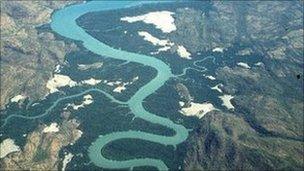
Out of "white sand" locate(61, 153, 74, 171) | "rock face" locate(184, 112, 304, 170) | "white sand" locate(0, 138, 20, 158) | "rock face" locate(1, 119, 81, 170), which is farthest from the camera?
"white sand" locate(0, 138, 20, 158)

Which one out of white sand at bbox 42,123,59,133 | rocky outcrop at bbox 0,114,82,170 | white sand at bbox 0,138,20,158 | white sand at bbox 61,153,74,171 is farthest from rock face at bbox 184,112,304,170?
white sand at bbox 0,138,20,158

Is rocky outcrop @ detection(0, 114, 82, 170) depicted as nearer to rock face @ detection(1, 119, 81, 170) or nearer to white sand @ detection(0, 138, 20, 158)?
rock face @ detection(1, 119, 81, 170)

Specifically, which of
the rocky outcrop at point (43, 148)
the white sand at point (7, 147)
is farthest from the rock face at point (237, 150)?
the white sand at point (7, 147)

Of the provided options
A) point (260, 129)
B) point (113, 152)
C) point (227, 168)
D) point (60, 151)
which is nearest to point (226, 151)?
point (227, 168)

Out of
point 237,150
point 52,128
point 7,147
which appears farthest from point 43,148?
point 237,150

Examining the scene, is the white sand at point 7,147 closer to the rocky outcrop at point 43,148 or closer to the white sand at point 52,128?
the rocky outcrop at point 43,148

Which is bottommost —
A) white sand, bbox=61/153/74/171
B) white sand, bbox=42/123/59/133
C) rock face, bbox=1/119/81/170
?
white sand, bbox=42/123/59/133

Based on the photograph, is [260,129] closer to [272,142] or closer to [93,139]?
[272,142]
